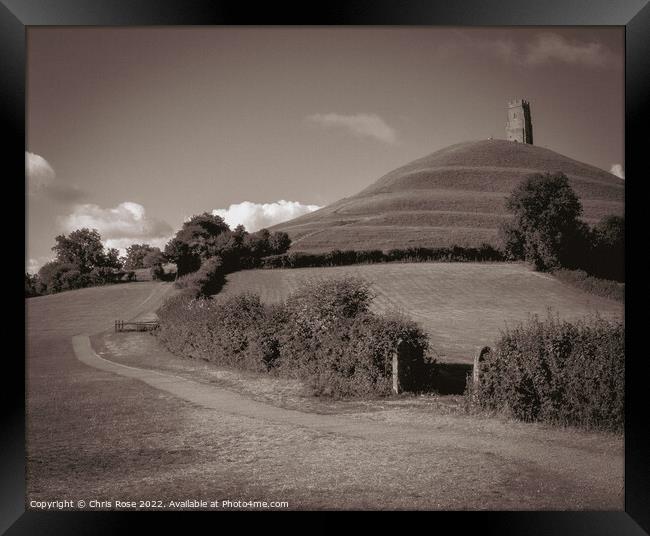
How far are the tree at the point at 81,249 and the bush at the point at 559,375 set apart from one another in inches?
272

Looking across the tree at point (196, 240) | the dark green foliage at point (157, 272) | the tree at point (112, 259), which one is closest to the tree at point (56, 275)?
the tree at point (112, 259)

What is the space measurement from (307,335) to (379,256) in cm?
335

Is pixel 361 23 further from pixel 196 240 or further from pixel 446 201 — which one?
pixel 446 201

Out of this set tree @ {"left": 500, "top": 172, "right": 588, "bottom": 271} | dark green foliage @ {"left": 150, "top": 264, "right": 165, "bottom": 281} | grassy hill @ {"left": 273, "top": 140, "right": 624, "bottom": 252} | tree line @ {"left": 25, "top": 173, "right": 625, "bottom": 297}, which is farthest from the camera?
dark green foliage @ {"left": 150, "top": 264, "right": 165, "bottom": 281}

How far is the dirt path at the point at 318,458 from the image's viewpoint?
18.5ft

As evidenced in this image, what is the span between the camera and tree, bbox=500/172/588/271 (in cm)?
897

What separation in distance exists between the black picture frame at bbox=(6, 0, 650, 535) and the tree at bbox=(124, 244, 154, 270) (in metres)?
2.71

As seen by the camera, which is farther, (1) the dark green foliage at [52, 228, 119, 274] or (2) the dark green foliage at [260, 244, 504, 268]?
(2) the dark green foliage at [260, 244, 504, 268]

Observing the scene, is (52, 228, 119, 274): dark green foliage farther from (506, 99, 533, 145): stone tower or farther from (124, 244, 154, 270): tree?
(506, 99, 533, 145): stone tower

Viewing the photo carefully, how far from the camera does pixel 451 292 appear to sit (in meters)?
12.1

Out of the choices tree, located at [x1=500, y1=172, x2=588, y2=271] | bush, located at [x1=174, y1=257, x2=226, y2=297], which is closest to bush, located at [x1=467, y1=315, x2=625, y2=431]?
tree, located at [x1=500, y1=172, x2=588, y2=271]

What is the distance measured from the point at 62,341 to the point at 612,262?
10.5 meters

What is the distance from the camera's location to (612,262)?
727 cm

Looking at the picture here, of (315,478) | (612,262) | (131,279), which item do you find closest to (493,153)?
(612,262)
